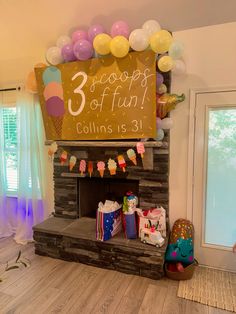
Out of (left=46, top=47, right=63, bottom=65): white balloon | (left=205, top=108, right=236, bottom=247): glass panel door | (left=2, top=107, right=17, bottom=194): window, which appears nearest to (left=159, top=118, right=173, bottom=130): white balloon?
(left=205, top=108, right=236, bottom=247): glass panel door

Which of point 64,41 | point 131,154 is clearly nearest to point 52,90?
point 64,41

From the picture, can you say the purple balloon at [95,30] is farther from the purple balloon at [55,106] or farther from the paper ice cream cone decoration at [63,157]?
the paper ice cream cone decoration at [63,157]

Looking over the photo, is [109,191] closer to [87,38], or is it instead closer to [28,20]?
[87,38]

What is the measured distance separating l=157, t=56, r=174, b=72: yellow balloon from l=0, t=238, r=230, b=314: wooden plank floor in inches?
78.3

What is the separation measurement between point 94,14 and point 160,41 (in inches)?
30.6

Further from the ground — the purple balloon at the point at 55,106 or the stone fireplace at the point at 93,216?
the purple balloon at the point at 55,106

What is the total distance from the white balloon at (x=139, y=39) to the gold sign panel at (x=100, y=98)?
8 cm

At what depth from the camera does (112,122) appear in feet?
7.63

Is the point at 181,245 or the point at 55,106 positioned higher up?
the point at 55,106

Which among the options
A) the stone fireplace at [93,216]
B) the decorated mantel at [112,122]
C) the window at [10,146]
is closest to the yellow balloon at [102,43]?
the decorated mantel at [112,122]

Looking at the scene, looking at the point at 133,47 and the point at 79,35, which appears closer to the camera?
the point at 133,47

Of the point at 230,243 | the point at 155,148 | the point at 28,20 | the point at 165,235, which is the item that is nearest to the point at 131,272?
the point at 165,235

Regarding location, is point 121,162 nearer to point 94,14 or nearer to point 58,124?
point 58,124

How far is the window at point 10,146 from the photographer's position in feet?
10.6
